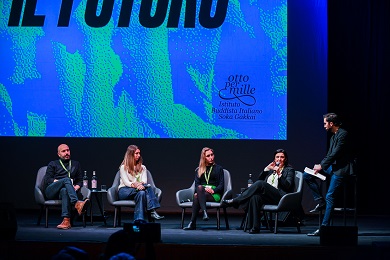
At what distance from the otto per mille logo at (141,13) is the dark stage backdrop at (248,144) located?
1.05m

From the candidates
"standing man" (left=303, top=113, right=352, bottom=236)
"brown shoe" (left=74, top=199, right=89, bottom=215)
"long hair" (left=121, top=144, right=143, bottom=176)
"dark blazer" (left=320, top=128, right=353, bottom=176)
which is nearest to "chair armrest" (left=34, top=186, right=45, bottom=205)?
"brown shoe" (left=74, top=199, right=89, bottom=215)

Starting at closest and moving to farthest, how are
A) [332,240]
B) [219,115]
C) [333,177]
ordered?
[332,240]
[333,177]
[219,115]

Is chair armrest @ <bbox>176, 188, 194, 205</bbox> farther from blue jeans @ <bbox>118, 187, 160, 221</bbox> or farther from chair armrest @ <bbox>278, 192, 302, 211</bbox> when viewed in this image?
chair armrest @ <bbox>278, 192, 302, 211</bbox>

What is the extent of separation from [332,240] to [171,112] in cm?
432

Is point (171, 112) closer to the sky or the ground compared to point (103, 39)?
closer to the ground

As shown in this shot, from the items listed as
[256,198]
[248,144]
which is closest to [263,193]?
[256,198]

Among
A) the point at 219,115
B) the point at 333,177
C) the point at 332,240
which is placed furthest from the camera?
the point at 219,115

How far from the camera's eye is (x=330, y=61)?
1033cm

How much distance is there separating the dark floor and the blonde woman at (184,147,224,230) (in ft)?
1.12

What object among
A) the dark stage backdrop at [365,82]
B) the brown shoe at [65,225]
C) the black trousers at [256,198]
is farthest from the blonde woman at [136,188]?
the dark stage backdrop at [365,82]

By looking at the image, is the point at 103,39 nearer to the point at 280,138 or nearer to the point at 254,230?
the point at 280,138

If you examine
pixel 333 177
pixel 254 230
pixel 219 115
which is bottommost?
pixel 254 230

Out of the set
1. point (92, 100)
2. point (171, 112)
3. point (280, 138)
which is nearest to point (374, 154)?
point (280, 138)

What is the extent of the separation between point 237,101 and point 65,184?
8.85ft
